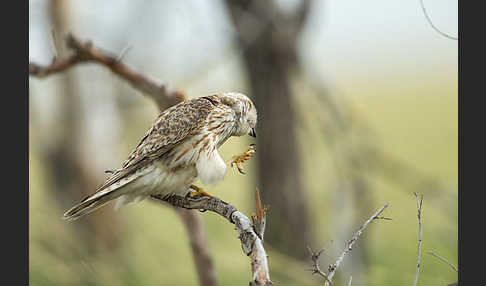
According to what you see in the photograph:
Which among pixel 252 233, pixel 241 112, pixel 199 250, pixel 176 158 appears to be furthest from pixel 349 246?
pixel 199 250

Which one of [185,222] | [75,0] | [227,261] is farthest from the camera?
[75,0]

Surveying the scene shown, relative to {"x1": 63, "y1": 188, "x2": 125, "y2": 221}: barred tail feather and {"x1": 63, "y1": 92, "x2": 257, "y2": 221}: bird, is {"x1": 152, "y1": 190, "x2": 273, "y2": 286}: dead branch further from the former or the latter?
{"x1": 63, "y1": 188, "x2": 125, "y2": 221}: barred tail feather

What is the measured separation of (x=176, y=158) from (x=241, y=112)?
59cm

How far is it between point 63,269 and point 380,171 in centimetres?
292

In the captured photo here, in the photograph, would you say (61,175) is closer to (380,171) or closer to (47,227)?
(47,227)

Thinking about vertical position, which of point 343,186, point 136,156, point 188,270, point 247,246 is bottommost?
point 188,270

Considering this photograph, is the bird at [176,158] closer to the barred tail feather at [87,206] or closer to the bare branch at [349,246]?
the barred tail feather at [87,206]

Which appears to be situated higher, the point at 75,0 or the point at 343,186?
the point at 75,0

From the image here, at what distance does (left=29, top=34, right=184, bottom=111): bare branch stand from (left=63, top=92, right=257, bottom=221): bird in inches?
12.7

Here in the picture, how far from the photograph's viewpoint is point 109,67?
3434 millimetres

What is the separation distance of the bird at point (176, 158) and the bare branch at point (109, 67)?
1.06 ft

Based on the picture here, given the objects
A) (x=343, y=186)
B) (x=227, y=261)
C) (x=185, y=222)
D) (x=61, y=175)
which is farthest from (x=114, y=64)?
(x=61, y=175)

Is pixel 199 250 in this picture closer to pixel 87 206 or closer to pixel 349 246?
pixel 87 206

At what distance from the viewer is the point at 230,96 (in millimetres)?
3336
